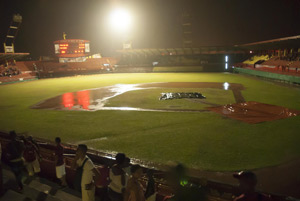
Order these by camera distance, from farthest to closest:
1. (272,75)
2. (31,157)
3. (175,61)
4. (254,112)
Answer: (175,61) < (272,75) < (254,112) < (31,157)

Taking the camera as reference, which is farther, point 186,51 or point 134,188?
point 186,51

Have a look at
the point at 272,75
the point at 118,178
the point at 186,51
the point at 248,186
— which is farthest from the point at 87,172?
the point at 186,51

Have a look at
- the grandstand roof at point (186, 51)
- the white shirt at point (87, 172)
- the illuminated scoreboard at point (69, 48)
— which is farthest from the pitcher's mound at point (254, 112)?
the illuminated scoreboard at point (69, 48)

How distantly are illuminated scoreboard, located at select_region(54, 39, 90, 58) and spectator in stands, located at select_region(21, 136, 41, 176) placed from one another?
5291 cm

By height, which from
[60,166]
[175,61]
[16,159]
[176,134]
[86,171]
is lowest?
[176,134]

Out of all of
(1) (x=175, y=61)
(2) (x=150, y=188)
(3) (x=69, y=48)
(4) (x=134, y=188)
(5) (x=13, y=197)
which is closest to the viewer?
(4) (x=134, y=188)

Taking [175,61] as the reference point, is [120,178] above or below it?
below

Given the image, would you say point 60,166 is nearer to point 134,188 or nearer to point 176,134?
point 134,188

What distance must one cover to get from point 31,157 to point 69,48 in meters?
54.1

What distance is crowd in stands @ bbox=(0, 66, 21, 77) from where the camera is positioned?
39388mm

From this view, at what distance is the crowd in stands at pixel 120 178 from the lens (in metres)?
3.30

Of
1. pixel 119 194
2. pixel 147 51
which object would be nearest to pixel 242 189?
pixel 119 194

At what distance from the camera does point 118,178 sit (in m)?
4.30

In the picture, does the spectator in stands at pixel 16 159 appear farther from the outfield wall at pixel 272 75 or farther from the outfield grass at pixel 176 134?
the outfield wall at pixel 272 75
